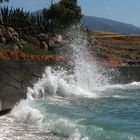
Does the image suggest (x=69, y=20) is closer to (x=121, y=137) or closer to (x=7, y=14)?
(x=7, y=14)

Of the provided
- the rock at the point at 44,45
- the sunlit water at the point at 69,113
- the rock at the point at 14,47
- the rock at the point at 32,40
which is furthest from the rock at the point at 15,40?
the sunlit water at the point at 69,113

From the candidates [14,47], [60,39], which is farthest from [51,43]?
[14,47]

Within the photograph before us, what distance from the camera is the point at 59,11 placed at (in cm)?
4175

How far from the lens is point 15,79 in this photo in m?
16.3

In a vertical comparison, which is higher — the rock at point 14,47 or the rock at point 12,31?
the rock at point 12,31

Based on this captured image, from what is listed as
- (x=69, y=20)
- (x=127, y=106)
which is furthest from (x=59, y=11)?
(x=127, y=106)

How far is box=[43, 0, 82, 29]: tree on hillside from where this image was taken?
41594 mm

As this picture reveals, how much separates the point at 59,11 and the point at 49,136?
3118cm

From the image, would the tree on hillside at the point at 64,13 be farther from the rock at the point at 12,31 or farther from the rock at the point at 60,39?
the rock at the point at 12,31

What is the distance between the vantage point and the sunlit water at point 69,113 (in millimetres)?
11289

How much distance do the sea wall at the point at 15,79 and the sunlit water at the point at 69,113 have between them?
30 centimetres

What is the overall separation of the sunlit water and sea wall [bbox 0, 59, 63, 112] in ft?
0.97

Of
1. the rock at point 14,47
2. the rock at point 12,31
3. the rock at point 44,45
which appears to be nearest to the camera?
the rock at point 14,47

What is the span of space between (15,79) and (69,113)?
2896 mm
